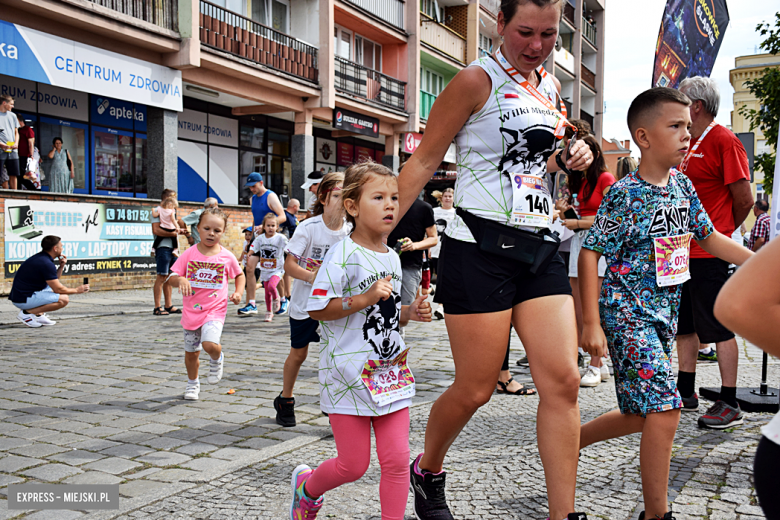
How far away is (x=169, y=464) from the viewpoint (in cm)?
382

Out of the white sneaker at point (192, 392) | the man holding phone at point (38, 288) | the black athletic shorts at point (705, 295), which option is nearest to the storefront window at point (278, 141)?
the man holding phone at point (38, 288)

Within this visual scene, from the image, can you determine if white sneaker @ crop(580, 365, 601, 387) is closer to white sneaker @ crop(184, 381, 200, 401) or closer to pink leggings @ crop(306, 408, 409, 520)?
white sneaker @ crop(184, 381, 200, 401)

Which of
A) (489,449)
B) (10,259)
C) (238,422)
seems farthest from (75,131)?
(489,449)

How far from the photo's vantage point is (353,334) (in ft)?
9.12

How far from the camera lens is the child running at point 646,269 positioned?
286 cm

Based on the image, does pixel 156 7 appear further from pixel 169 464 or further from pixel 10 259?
pixel 169 464

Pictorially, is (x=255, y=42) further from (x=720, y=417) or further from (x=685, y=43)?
(x=720, y=417)

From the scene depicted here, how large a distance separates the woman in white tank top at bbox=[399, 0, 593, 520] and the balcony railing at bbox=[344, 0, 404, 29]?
72.3ft

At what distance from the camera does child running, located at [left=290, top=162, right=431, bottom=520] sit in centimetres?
270

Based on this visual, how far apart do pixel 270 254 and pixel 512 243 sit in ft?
27.3

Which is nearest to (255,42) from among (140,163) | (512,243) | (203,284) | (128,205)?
(140,163)

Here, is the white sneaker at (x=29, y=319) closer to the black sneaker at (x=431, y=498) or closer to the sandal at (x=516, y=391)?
the sandal at (x=516, y=391)

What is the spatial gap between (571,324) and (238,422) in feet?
9.23

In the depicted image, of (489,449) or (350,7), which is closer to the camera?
(489,449)
